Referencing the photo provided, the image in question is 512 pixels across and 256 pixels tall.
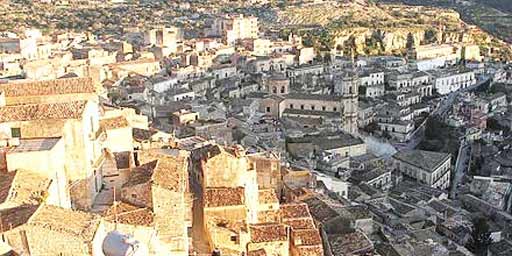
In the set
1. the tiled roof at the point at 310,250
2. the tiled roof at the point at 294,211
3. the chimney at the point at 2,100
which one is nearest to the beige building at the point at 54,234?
the tiled roof at the point at 310,250

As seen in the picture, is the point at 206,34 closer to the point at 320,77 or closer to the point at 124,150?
the point at 320,77

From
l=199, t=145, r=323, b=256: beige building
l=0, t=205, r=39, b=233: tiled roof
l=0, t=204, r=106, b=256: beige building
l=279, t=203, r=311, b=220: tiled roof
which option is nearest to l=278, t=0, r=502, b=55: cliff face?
l=279, t=203, r=311, b=220: tiled roof

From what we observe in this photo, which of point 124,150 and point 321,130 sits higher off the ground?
point 124,150

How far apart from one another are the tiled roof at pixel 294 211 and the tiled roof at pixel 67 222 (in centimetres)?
570

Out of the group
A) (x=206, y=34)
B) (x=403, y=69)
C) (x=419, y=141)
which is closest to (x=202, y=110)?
(x=419, y=141)

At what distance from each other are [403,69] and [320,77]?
26.4ft

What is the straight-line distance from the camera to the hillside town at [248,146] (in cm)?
1268

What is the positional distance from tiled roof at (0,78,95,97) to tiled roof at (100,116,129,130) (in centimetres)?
81

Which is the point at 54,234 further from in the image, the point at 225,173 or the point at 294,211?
the point at 294,211

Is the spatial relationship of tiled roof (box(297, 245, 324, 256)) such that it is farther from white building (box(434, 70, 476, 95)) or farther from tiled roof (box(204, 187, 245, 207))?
white building (box(434, 70, 476, 95))

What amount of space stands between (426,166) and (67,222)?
21.2 meters

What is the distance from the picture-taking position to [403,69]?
50938mm

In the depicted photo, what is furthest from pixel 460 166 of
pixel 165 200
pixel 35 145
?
pixel 35 145

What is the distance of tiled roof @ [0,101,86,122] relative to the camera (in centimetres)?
1441
